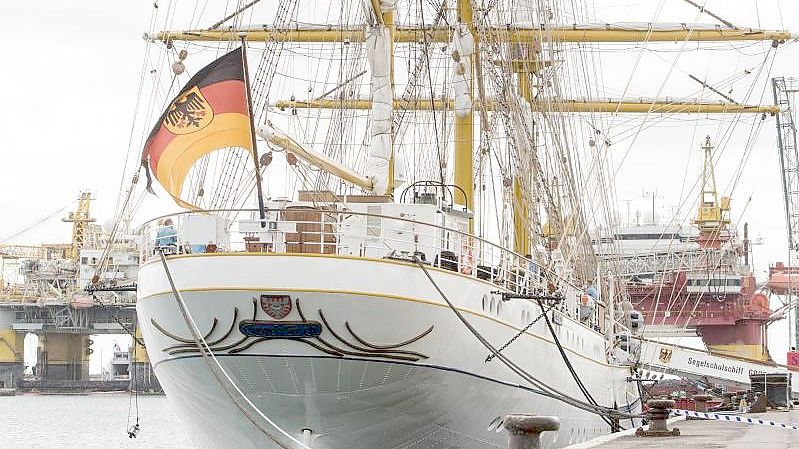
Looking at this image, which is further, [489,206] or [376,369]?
[489,206]

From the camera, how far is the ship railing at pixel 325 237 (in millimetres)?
21969

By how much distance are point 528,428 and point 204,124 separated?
9653mm

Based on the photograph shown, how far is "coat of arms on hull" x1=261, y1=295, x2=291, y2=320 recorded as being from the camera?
2075cm

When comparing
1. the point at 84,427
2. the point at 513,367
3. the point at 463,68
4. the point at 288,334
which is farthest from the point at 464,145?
the point at 84,427

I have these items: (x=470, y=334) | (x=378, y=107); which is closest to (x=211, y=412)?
(x=470, y=334)

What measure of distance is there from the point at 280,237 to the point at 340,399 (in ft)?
9.01

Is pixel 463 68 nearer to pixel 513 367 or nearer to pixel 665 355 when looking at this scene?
pixel 513 367

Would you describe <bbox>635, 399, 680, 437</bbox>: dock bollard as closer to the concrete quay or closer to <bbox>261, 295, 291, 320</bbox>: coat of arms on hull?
the concrete quay

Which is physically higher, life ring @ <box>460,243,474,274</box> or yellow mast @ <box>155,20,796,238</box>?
yellow mast @ <box>155,20,796,238</box>

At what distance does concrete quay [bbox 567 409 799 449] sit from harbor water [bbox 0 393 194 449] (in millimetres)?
11348

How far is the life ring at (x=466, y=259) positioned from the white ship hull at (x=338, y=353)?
498mm

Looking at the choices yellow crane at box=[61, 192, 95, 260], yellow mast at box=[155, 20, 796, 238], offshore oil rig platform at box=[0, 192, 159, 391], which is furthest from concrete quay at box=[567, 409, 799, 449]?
yellow crane at box=[61, 192, 95, 260]

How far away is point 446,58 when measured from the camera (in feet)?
139

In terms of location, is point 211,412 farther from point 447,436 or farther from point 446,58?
point 446,58
